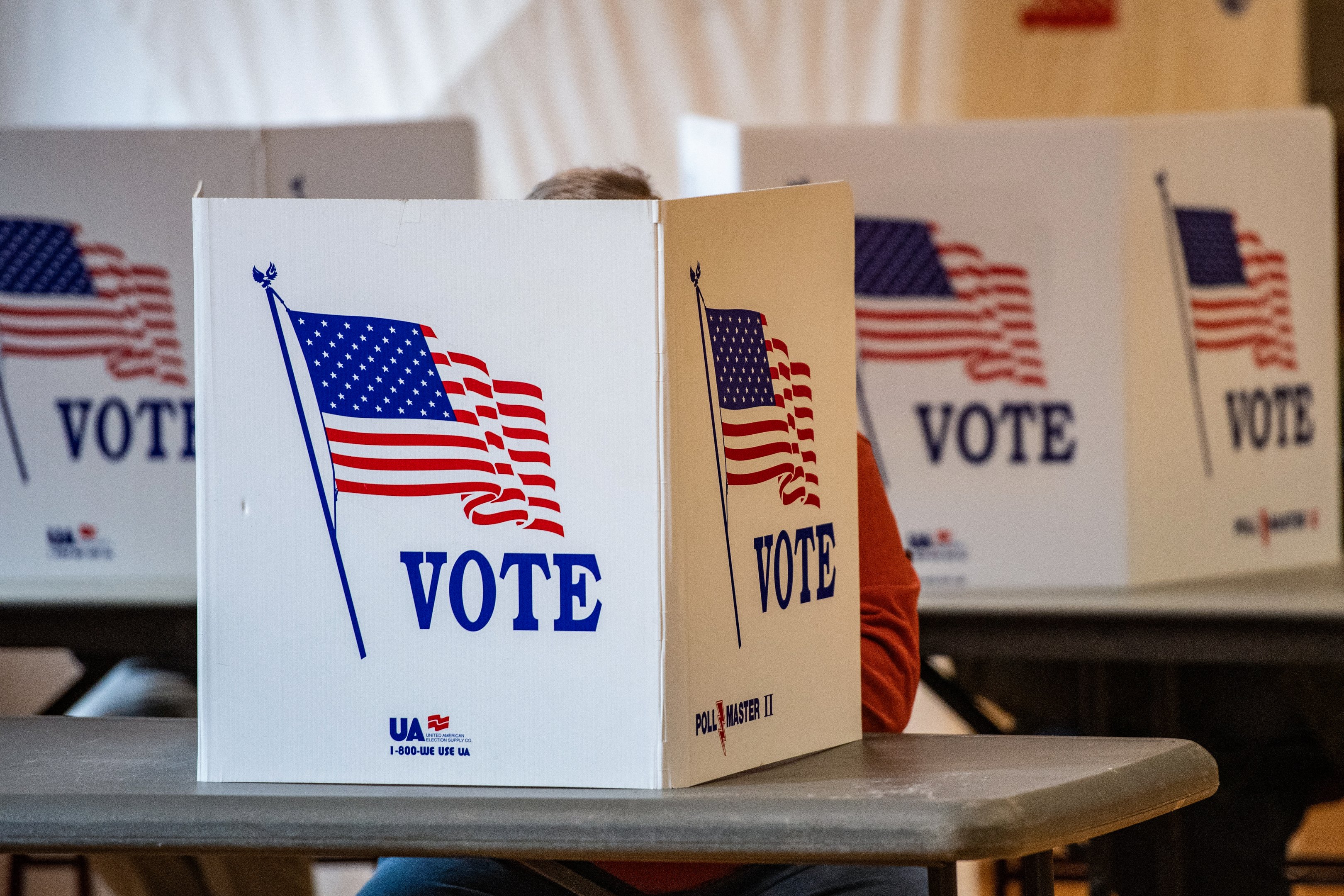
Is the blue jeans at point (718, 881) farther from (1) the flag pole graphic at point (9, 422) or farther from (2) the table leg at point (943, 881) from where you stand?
(1) the flag pole graphic at point (9, 422)

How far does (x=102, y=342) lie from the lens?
194cm

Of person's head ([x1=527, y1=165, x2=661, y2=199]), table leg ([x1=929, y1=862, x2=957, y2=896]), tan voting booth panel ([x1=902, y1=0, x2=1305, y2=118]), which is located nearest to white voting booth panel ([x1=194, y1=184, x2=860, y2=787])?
table leg ([x1=929, y1=862, x2=957, y2=896])

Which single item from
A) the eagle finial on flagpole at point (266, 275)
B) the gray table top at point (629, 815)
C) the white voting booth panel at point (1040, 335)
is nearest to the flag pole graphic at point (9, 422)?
the white voting booth panel at point (1040, 335)

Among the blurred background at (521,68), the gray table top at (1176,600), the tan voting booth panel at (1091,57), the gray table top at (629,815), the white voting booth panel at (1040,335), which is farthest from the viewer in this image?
the tan voting booth panel at (1091,57)

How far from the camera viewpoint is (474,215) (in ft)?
3.02

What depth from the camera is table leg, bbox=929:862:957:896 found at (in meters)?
0.96

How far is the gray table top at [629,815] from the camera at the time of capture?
87 centimetres

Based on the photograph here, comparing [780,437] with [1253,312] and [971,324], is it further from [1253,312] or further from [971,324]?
[1253,312]

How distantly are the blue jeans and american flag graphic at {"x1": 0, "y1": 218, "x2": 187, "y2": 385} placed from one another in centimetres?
97

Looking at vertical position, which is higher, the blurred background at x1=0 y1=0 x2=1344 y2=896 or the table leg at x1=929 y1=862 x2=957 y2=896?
the blurred background at x1=0 y1=0 x2=1344 y2=896

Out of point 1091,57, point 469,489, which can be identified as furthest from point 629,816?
point 1091,57

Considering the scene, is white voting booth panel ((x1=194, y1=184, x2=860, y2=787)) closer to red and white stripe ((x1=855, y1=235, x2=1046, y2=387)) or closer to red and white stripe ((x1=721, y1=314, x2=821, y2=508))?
red and white stripe ((x1=721, y1=314, x2=821, y2=508))

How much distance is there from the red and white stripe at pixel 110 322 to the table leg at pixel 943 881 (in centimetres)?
131

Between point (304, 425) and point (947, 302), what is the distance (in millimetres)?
1161
